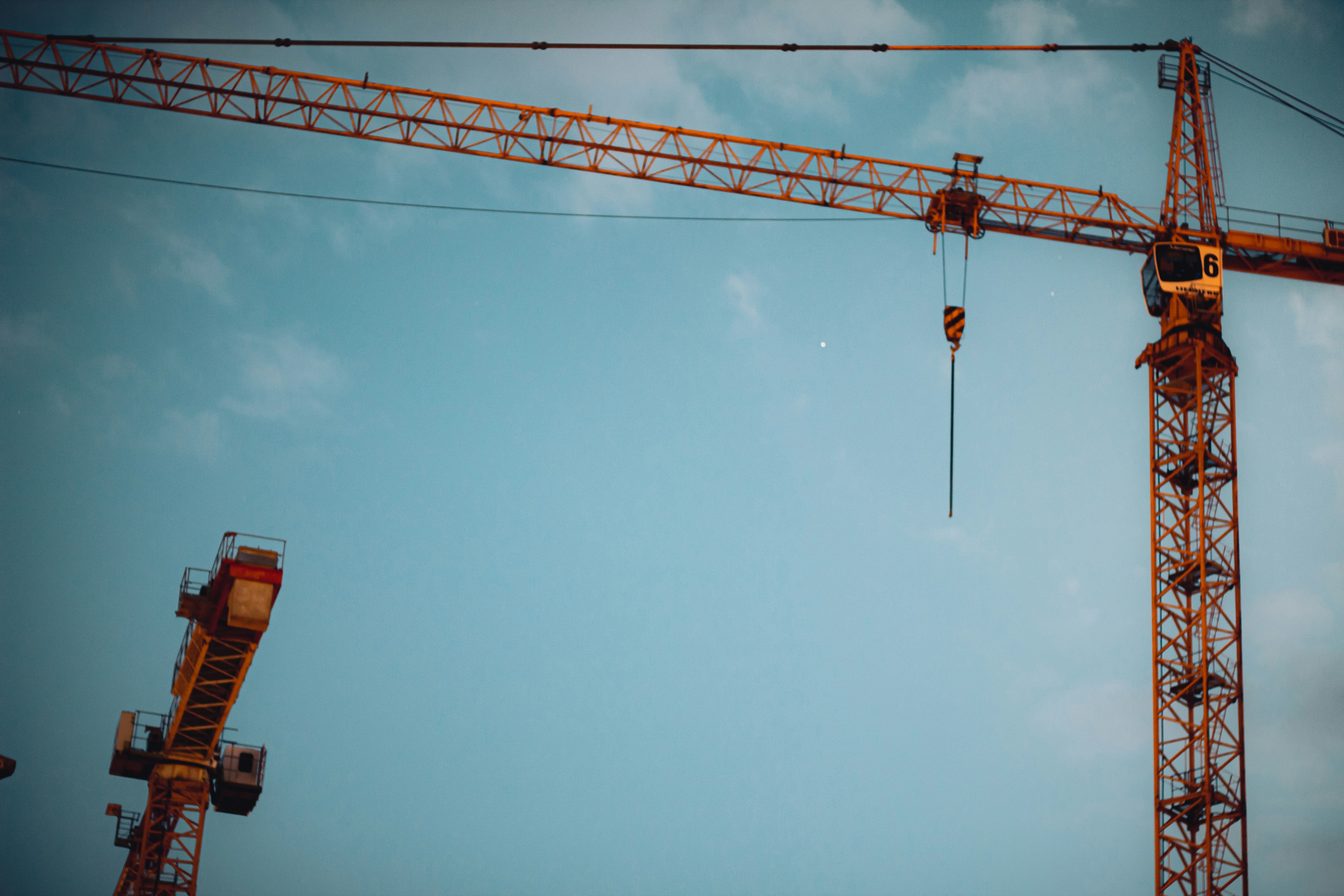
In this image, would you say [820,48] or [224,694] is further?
[820,48]

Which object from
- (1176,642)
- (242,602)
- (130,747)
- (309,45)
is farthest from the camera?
(309,45)

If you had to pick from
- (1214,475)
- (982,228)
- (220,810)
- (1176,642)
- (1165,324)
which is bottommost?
(220,810)

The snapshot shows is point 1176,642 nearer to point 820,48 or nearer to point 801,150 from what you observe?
point 801,150

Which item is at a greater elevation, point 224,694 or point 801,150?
point 801,150

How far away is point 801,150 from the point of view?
56625 millimetres

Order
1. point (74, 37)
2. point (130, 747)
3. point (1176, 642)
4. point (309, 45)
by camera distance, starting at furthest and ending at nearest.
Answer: point (309, 45), point (74, 37), point (1176, 642), point (130, 747)

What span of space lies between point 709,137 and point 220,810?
30283 millimetres

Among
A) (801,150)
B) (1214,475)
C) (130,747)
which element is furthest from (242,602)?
(1214,475)

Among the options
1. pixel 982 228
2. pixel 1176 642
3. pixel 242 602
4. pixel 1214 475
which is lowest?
pixel 242 602

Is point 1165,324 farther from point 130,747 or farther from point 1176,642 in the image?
point 130,747

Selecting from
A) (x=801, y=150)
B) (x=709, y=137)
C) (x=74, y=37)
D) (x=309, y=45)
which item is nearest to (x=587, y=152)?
(x=709, y=137)

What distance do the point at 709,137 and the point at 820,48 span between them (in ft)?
23.8

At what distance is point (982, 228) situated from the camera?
183ft

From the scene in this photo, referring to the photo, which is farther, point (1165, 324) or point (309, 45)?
point (309, 45)
